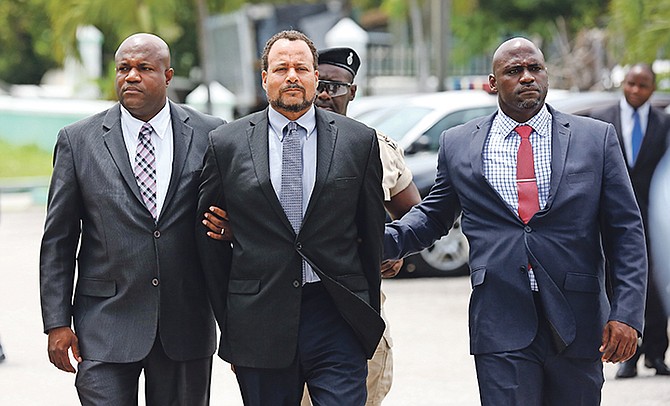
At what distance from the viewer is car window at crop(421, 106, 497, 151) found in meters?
13.5

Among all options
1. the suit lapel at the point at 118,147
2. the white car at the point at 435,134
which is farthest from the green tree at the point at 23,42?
the suit lapel at the point at 118,147

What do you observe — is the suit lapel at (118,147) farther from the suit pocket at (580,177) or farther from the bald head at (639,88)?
the bald head at (639,88)

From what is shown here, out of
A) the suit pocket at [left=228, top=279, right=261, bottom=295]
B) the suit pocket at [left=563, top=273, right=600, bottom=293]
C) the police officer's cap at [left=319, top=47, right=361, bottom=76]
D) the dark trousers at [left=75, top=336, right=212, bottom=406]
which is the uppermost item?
the police officer's cap at [left=319, top=47, right=361, bottom=76]

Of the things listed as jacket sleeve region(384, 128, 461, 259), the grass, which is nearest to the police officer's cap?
jacket sleeve region(384, 128, 461, 259)

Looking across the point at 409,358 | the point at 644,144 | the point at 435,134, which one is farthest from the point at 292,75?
the point at 435,134

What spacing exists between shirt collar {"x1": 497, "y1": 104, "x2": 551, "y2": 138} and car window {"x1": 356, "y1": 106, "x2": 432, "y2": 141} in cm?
808

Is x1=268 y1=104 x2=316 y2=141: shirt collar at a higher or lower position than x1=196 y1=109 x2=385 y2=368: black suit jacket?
higher

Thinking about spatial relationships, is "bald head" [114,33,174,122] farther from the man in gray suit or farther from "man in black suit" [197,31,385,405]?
"man in black suit" [197,31,385,405]

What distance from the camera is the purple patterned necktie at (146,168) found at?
5.23m

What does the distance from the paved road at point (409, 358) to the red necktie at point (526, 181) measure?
3.27 metres

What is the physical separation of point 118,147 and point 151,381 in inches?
37.2

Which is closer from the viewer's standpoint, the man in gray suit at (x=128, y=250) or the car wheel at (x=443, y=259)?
the man in gray suit at (x=128, y=250)

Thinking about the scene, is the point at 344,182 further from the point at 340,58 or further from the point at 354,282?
the point at 340,58

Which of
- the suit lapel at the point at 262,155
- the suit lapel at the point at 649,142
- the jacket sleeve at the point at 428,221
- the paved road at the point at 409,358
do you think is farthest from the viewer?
the suit lapel at the point at 649,142
